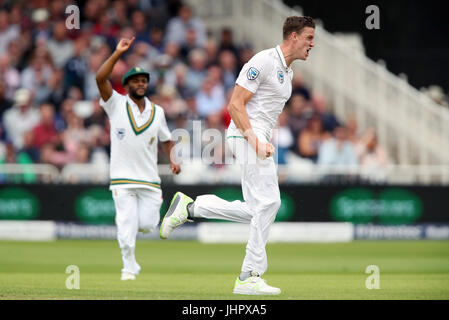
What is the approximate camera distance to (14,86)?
65.7ft

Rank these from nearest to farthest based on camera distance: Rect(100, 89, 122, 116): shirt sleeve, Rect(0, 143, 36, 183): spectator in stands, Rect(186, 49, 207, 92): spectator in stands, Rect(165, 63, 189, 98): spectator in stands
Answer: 1. Rect(100, 89, 122, 116): shirt sleeve
2. Rect(0, 143, 36, 183): spectator in stands
3. Rect(165, 63, 189, 98): spectator in stands
4. Rect(186, 49, 207, 92): spectator in stands

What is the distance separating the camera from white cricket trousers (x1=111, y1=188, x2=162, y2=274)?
10.8m

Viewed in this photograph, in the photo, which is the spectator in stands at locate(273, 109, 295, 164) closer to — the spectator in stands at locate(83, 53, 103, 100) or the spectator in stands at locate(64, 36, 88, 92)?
the spectator in stands at locate(83, 53, 103, 100)

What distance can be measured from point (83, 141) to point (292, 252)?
195 inches

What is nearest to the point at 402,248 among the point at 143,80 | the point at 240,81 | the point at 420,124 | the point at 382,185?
the point at 382,185

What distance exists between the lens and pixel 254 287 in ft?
28.8

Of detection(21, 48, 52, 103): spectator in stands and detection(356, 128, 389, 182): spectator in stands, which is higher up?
detection(21, 48, 52, 103): spectator in stands

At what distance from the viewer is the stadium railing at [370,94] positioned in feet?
67.3

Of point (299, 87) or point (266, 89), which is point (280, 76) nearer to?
point (266, 89)

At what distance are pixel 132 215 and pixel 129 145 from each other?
2.68 feet

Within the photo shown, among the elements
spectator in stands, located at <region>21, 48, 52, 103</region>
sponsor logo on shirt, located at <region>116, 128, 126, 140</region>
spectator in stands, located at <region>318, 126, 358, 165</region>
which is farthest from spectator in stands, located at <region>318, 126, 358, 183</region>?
sponsor logo on shirt, located at <region>116, 128, 126, 140</region>

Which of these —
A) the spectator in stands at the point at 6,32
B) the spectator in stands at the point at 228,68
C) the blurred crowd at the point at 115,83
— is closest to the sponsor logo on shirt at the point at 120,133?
the blurred crowd at the point at 115,83

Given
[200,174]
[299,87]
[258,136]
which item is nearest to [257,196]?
[258,136]

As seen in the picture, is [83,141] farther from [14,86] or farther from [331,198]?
[331,198]
